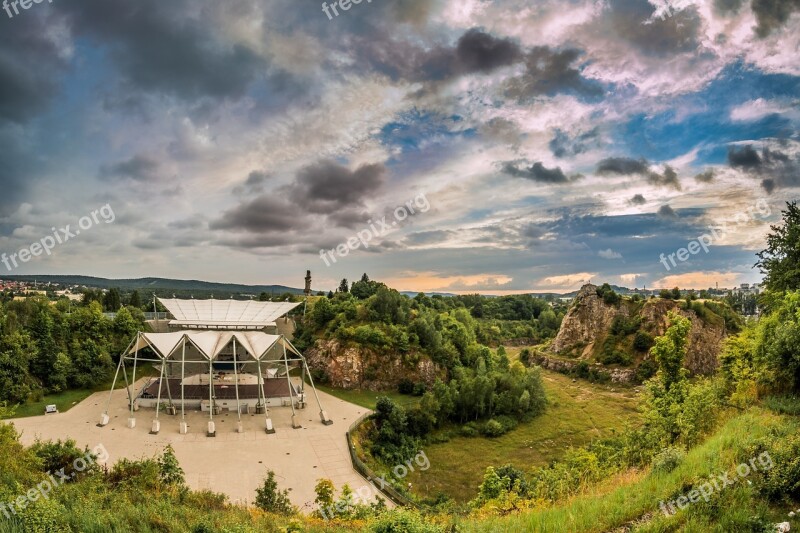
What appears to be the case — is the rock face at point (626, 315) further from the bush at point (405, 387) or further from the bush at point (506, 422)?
the bush at point (405, 387)

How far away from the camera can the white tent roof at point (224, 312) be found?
4269 centimetres

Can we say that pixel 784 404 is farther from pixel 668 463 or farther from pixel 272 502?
pixel 272 502

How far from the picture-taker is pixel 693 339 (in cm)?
6234

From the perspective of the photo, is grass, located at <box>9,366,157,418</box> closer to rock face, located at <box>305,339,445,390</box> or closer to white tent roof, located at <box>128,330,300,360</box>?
white tent roof, located at <box>128,330,300,360</box>

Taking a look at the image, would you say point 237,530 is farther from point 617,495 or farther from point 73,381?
point 73,381

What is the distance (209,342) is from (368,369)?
17.7 meters

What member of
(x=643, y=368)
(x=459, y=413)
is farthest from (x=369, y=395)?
(x=643, y=368)

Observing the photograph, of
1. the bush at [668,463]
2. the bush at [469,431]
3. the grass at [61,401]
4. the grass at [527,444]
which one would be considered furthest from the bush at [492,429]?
the grass at [61,401]

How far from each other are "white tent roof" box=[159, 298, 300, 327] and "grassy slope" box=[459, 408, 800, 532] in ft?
122

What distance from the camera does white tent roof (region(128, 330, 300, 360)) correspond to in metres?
34.1

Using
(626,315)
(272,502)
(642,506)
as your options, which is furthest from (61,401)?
(626,315)

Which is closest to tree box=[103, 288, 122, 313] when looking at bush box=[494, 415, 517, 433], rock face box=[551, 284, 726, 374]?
bush box=[494, 415, 517, 433]

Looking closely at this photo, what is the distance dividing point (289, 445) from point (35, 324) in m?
33.3

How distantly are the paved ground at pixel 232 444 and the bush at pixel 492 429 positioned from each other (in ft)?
39.4
